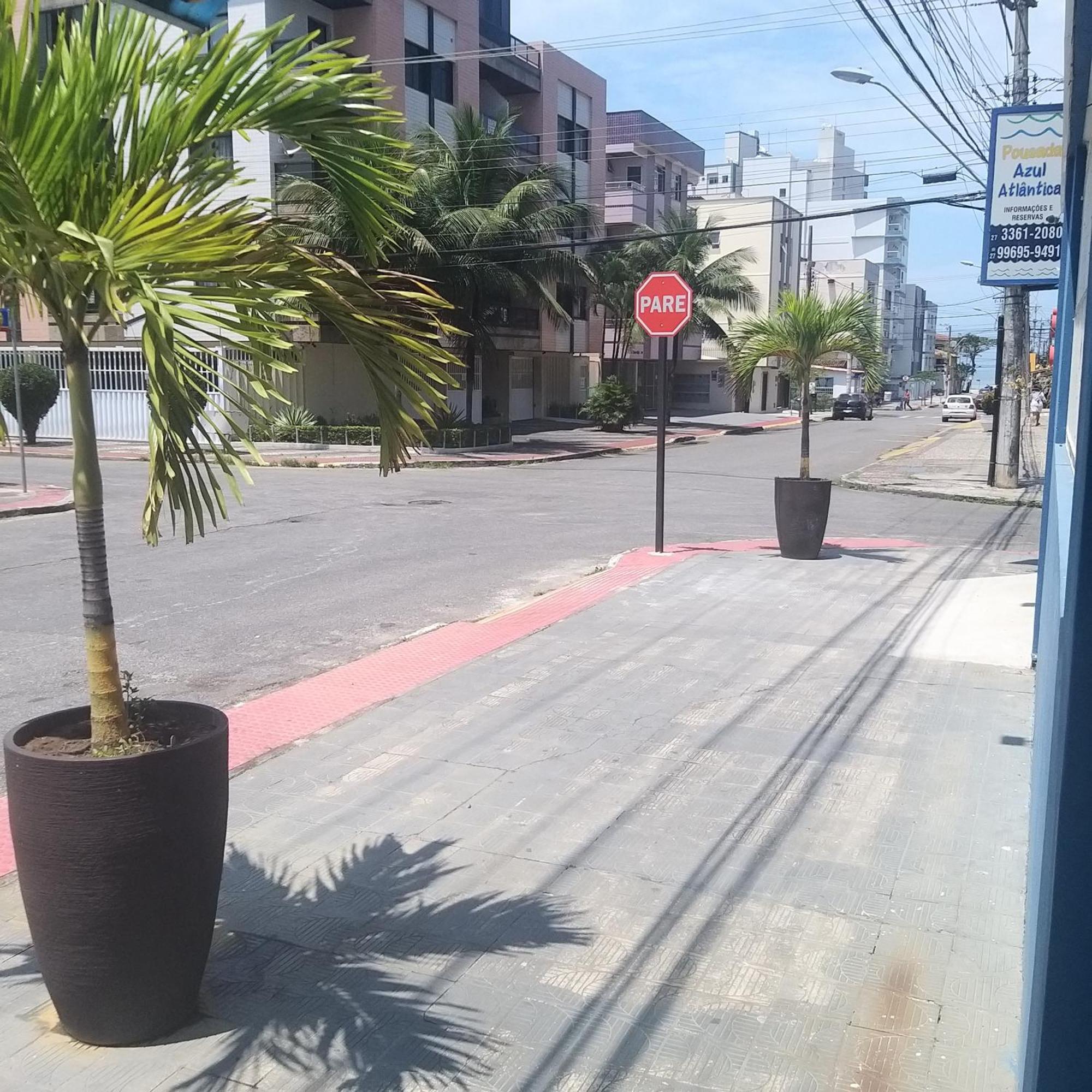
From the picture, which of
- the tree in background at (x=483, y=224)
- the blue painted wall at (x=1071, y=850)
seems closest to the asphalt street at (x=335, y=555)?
the blue painted wall at (x=1071, y=850)

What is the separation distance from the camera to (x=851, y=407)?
61656 mm

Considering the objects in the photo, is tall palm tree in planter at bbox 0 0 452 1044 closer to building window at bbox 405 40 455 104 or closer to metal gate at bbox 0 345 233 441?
metal gate at bbox 0 345 233 441

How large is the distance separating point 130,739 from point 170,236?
151 centimetres

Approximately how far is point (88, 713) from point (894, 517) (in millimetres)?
15867

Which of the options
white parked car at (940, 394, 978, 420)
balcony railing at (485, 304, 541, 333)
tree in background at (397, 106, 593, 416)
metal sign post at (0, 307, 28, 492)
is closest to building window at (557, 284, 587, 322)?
A: balcony railing at (485, 304, 541, 333)

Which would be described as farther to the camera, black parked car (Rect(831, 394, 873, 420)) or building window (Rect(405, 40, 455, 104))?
black parked car (Rect(831, 394, 873, 420))

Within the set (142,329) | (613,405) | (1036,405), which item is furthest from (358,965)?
(1036,405)

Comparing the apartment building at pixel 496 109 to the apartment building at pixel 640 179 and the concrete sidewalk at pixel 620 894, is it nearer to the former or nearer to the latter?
the apartment building at pixel 640 179

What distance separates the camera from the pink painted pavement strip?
6.38 m

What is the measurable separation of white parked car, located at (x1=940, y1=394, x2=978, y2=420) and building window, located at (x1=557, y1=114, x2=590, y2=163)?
27597mm

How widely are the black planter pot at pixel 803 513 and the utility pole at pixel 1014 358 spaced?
10003mm

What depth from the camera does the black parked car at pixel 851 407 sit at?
2408 inches

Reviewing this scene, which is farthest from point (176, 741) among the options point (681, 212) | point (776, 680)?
point (681, 212)

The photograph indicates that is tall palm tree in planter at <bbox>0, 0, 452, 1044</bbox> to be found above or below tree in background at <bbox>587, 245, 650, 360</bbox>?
below
